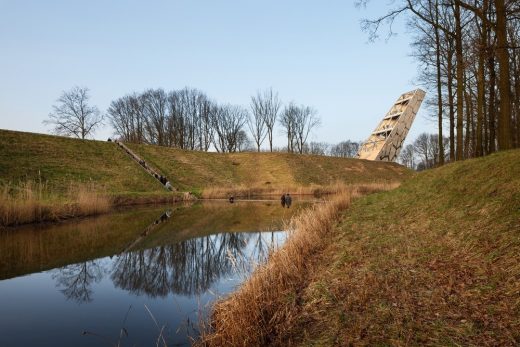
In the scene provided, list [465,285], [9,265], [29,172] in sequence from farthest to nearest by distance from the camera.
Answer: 1. [29,172]
2. [9,265]
3. [465,285]

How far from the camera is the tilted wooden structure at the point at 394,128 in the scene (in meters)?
44.1

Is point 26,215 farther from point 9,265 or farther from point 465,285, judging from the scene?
point 465,285

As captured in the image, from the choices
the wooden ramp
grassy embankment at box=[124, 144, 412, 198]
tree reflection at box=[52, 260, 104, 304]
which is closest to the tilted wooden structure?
grassy embankment at box=[124, 144, 412, 198]

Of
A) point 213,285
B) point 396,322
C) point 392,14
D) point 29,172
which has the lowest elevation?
point 213,285

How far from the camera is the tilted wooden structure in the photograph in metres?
44.1

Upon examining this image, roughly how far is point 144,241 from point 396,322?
28.2 feet

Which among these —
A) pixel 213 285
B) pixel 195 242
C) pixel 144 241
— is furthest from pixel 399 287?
pixel 144 241

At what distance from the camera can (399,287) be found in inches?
163

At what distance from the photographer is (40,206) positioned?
A: 13.0 metres

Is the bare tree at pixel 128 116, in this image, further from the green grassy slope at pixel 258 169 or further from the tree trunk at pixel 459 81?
the tree trunk at pixel 459 81

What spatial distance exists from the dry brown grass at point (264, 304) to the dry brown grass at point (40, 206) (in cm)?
1040

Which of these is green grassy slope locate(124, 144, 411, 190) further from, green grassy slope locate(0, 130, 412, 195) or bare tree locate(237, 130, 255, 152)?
bare tree locate(237, 130, 255, 152)

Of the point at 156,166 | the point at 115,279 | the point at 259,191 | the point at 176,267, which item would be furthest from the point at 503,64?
the point at 156,166

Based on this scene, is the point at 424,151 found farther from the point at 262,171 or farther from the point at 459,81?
the point at 459,81
